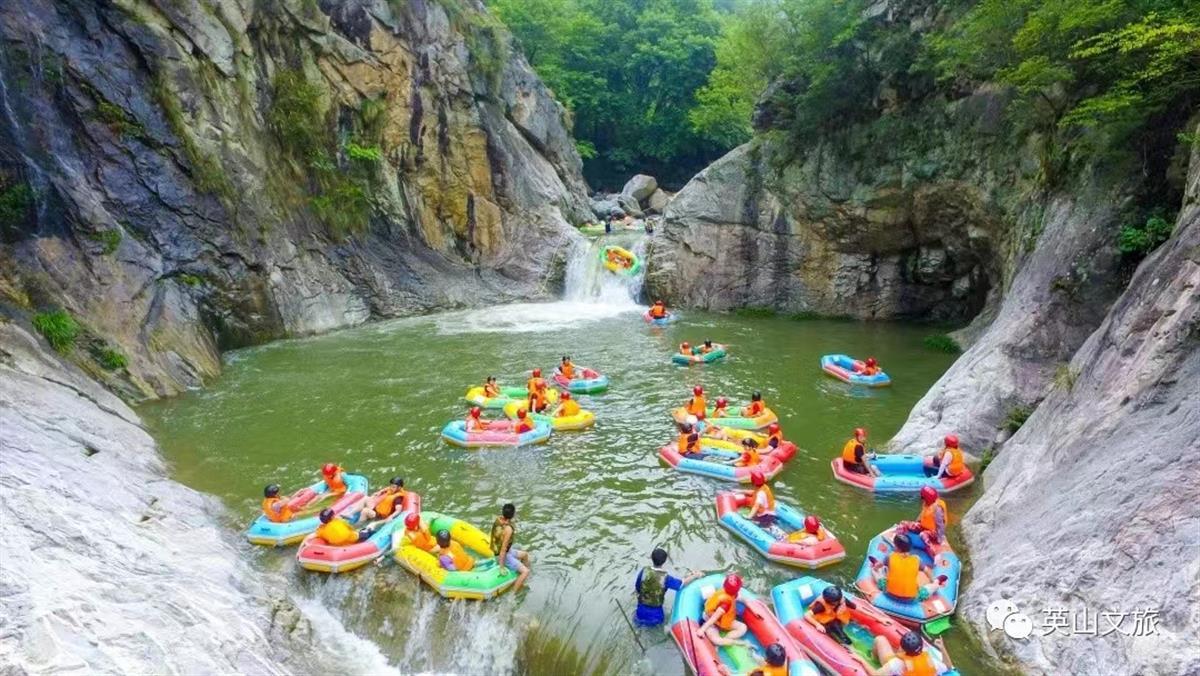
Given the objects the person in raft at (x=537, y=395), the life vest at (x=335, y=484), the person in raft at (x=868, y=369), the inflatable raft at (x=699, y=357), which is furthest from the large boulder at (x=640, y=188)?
the life vest at (x=335, y=484)

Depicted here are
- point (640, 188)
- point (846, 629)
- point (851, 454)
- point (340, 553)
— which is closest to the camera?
point (846, 629)

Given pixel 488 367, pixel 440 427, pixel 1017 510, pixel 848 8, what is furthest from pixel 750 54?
pixel 1017 510

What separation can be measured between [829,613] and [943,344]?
1386 cm

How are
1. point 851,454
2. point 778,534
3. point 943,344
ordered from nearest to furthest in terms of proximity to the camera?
point 778,534 < point 851,454 < point 943,344

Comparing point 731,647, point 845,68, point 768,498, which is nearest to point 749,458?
point 768,498

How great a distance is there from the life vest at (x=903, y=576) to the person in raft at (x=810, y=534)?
1134mm

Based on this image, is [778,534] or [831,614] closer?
[831,614]

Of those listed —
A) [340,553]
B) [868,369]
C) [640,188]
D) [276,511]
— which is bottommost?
[340,553]

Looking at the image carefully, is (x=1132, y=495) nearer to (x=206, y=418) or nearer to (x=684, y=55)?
(x=206, y=418)

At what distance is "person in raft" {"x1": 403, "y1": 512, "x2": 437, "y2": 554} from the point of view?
8773 mm

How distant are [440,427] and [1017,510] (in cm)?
954

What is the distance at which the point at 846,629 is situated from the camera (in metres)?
7.45

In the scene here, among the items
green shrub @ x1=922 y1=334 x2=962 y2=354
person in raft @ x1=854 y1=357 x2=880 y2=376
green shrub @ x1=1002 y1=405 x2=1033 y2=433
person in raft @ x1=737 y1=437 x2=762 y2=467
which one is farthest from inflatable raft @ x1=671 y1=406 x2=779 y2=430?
green shrub @ x1=922 y1=334 x2=962 y2=354

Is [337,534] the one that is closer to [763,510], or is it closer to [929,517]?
[763,510]
